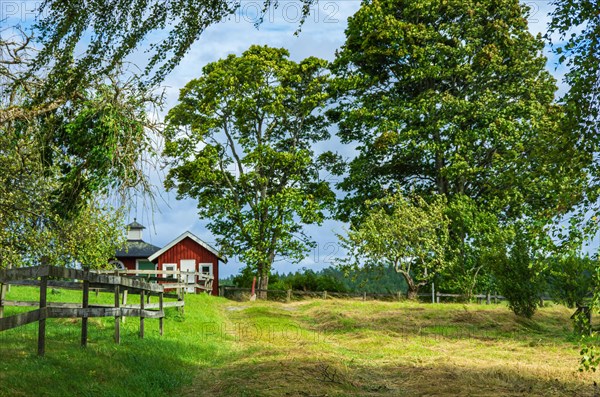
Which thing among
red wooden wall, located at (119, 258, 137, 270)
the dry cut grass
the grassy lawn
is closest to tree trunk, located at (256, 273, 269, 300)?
the dry cut grass

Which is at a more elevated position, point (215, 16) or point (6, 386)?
point (215, 16)

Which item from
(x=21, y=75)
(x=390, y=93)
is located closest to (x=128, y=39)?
(x=21, y=75)

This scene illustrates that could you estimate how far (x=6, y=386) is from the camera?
7.48 metres

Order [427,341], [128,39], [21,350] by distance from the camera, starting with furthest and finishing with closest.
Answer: [427,341] → [21,350] → [128,39]

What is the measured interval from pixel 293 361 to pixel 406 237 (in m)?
22.9

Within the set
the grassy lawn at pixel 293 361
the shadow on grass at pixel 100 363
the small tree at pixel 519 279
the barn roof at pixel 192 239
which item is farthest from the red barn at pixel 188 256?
the shadow on grass at pixel 100 363

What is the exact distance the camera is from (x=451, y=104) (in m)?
32.3

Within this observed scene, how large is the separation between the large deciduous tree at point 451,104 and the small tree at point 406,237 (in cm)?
108

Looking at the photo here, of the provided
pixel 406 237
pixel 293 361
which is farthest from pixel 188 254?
pixel 293 361

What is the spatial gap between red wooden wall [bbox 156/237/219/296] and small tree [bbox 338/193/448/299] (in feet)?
40.3

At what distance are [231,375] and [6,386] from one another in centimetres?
398

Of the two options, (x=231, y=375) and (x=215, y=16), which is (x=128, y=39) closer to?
(x=215, y=16)

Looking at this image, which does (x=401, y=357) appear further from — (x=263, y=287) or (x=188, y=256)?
(x=188, y=256)

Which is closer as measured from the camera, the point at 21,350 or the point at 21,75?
the point at 21,75
